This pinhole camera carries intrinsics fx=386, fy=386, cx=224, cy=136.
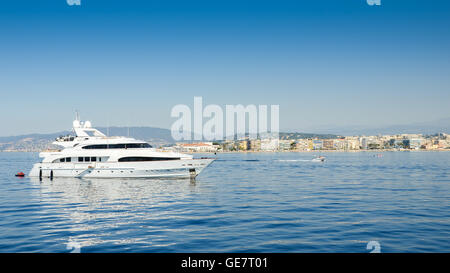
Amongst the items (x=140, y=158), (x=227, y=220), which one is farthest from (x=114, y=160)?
(x=227, y=220)

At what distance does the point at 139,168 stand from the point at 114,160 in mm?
3187

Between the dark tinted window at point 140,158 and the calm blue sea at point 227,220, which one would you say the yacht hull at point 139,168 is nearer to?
the dark tinted window at point 140,158

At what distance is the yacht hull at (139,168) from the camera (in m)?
42.3

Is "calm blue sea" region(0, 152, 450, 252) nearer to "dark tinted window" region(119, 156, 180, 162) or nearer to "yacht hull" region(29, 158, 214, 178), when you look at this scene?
"yacht hull" region(29, 158, 214, 178)

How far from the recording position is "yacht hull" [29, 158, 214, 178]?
42312 mm

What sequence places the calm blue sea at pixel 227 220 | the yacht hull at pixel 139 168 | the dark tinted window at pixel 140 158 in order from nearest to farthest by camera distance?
the calm blue sea at pixel 227 220 → the yacht hull at pixel 139 168 → the dark tinted window at pixel 140 158

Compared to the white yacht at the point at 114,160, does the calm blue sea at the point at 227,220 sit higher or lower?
lower

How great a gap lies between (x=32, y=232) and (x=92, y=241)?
3622mm

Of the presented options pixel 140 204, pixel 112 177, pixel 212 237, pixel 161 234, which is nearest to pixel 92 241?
pixel 161 234

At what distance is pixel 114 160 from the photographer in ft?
143

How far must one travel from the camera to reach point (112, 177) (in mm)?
43875

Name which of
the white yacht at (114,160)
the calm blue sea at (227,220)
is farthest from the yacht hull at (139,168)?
the calm blue sea at (227,220)

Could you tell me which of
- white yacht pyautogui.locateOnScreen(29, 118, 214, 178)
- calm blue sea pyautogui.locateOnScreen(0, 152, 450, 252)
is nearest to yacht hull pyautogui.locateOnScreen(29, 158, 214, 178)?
white yacht pyautogui.locateOnScreen(29, 118, 214, 178)
